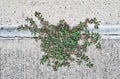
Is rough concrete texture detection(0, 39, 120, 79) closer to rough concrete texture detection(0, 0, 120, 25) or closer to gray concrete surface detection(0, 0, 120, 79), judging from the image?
gray concrete surface detection(0, 0, 120, 79)

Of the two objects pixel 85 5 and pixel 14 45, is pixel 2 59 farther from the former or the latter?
pixel 85 5

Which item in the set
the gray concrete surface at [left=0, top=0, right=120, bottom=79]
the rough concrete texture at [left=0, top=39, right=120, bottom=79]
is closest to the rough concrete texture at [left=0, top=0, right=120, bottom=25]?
the gray concrete surface at [left=0, top=0, right=120, bottom=79]

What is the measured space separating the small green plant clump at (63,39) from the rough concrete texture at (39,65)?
0.31 ft

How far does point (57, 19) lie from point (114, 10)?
841mm

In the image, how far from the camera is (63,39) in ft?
12.8

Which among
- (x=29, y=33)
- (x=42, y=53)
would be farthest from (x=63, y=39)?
(x=29, y=33)

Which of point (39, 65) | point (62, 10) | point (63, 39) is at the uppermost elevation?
point (62, 10)

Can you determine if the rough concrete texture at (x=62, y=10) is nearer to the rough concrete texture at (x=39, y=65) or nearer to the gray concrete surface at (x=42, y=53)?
the gray concrete surface at (x=42, y=53)

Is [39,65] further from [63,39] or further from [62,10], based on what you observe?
[62,10]

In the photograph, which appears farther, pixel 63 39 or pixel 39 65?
pixel 39 65

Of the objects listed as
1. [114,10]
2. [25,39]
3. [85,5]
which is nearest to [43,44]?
[25,39]

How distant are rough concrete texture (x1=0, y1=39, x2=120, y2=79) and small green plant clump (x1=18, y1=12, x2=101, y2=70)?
0.09 m

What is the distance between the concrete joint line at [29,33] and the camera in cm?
387

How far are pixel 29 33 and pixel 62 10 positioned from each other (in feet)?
1.94
